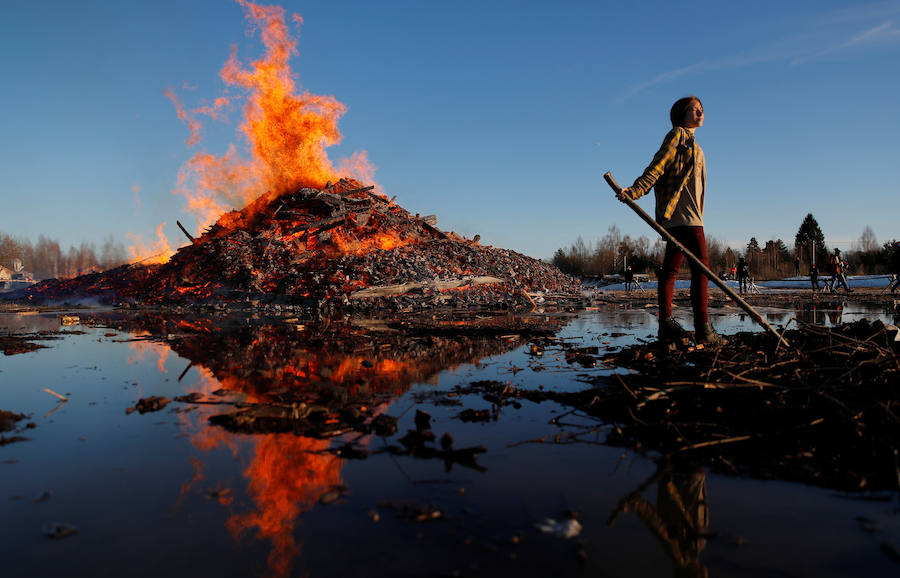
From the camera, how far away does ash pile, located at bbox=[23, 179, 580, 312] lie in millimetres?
16141

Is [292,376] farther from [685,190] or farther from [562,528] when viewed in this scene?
[685,190]

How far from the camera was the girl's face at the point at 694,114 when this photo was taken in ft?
18.0

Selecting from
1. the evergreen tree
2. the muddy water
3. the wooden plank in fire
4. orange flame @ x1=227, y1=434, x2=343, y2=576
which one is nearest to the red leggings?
the muddy water

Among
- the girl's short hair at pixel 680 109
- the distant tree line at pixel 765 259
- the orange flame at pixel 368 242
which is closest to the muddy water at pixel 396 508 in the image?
the girl's short hair at pixel 680 109

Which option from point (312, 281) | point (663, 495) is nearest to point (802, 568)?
point (663, 495)

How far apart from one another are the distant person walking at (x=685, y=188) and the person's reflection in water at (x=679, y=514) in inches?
141

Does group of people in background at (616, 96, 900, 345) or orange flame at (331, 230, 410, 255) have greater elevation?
orange flame at (331, 230, 410, 255)

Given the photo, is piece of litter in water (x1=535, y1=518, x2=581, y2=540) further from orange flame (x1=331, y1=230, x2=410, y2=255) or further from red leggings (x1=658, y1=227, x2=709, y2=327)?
orange flame (x1=331, y1=230, x2=410, y2=255)

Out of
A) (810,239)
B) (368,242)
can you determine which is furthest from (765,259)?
(368,242)

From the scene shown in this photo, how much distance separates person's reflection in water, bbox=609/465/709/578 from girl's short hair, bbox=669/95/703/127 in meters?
4.57

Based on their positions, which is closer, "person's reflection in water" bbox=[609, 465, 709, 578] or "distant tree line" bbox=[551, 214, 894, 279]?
"person's reflection in water" bbox=[609, 465, 709, 578]

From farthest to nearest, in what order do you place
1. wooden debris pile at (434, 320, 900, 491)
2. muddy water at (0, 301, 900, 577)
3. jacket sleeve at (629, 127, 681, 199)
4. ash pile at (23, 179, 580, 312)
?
1. ash pile at (23, 179, 580, 312)
2. jacket sleeve at (629, 127, 681, 199)
3. wooden debris pile at (434, 320, 900, 491)
4. muddy water at (0, 301, 900, 577)

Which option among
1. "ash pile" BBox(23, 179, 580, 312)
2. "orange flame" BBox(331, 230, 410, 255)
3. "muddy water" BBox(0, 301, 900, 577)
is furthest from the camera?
"orange flame" BBox(331, 230, 410, 255)

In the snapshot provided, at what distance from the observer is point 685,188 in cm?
543
